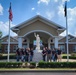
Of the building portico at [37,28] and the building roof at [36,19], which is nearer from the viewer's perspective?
the building roof at [36,19]

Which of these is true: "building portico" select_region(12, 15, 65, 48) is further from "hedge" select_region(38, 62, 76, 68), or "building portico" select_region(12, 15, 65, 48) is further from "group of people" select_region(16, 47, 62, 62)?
"hedge" select_region(38, 62, 76, 68)

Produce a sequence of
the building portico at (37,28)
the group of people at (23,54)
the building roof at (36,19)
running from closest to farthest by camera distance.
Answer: the group of people at (23,54)
the building roof at (36,19)
the building portico at (37,28)

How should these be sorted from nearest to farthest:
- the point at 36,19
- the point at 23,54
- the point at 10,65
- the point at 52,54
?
the point at 10,65 < the point at 23,54 < the point at 52,54 < the point at 36,19

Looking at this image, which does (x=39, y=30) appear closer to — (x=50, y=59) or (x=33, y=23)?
(x=33, y=23)

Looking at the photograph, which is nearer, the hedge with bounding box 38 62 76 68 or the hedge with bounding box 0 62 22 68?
the hedge with bounding box 38 62 76 68

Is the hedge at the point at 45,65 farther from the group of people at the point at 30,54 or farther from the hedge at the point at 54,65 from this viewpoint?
the group of people at the point at 30,54

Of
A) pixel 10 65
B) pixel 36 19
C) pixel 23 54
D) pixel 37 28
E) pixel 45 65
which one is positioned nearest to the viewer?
pixel 45 65

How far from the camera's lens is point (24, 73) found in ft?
48.6

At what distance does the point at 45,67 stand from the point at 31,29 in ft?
37.2

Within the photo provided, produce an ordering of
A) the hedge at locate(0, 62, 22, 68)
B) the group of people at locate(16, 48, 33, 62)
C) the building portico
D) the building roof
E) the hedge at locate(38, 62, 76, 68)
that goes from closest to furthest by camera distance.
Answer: the hedge at locate(38, 62, 76, 68), the hedge at locate(0, 62, 22, 68), the group of people at locate(16, 48, 33, 62), the building roof, the building portico

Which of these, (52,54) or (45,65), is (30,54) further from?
(45,65)

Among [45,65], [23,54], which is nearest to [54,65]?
[45,65]

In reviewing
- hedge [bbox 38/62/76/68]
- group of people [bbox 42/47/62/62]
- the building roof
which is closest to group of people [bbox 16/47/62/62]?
group of people [bbox 42/47/62/62]

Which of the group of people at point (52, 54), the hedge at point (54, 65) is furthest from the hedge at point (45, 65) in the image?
the group of people at point (52, 54)
